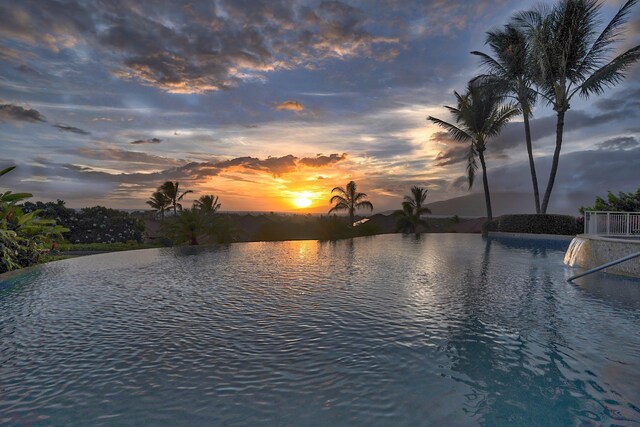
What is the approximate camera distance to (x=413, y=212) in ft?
112

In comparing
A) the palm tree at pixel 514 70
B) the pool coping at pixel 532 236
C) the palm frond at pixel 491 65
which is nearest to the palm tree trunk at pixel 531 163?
the palm tree at pixel 514 70

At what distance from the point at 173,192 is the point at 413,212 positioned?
126 feet

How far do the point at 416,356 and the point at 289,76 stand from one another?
50.6ft

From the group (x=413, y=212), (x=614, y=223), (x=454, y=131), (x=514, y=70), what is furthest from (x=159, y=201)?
(x=614, y=223)

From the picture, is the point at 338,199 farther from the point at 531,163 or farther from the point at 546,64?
the point at 546,64

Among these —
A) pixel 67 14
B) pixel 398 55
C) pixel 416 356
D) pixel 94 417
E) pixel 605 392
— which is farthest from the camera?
pixel 398 55

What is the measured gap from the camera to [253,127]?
2188cm

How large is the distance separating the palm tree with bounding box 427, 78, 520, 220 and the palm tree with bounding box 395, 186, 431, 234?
5.19m

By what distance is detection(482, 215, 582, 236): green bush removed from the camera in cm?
2175

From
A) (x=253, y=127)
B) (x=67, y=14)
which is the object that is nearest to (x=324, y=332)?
(x=67, y=14)

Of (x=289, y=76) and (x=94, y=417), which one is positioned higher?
(x=289, y=76)

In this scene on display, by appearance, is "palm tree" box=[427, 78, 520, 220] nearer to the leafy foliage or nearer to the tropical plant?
the leafy foliage

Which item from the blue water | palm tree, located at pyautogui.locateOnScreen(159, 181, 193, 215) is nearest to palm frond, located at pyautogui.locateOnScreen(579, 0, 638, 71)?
the blue water

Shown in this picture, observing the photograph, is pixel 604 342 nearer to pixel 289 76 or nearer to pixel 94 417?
pixel 94 417
